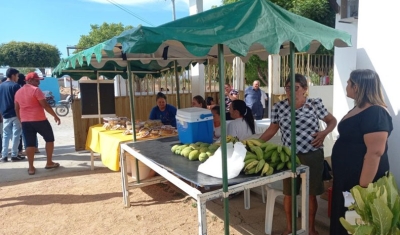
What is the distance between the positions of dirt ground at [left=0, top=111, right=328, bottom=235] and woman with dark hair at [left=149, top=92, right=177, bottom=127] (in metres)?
1.17

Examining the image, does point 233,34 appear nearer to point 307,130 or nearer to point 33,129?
point 307,130

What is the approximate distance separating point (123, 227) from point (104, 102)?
3111 mm

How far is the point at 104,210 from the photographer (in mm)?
3684

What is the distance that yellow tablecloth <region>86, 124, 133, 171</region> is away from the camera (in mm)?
3858

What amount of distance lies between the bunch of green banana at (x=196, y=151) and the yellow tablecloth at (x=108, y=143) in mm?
1214

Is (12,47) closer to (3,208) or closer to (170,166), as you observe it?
(3,208)

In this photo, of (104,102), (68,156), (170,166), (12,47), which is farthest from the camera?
(12,47)

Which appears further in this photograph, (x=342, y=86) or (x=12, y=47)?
(x=12, y=47)

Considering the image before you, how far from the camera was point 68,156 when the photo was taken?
20.6ft

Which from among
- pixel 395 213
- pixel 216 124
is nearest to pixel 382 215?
pixel 395 213

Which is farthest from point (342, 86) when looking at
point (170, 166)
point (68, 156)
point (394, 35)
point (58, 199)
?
point (68, 156)

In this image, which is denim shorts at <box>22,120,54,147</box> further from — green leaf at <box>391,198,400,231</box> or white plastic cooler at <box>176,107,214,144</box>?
green leaf at <box>391,198,400,231</box>

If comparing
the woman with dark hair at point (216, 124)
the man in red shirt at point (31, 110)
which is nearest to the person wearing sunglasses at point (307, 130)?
the woman with dark hair at point (216, 124)

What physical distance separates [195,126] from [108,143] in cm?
164
